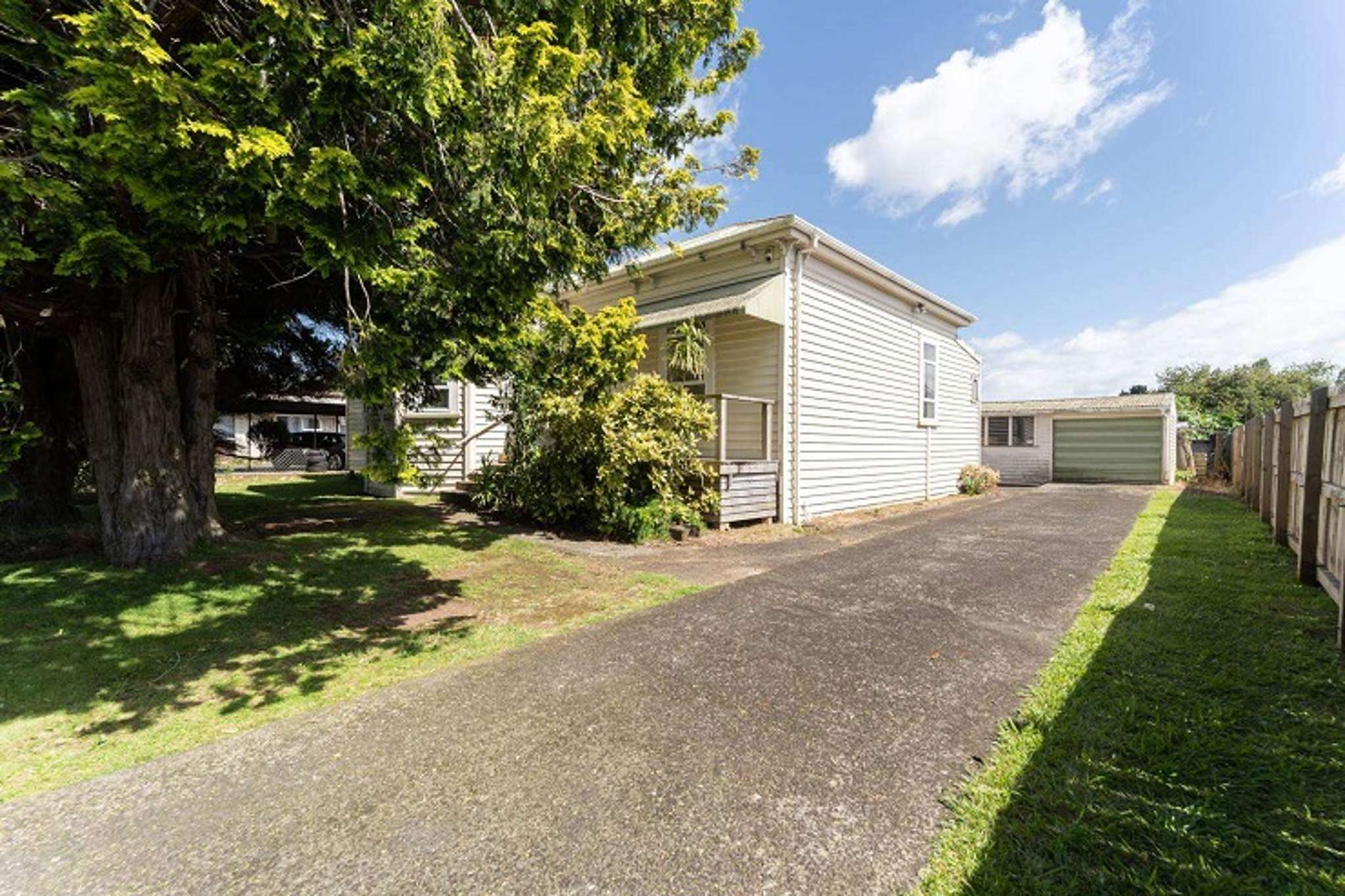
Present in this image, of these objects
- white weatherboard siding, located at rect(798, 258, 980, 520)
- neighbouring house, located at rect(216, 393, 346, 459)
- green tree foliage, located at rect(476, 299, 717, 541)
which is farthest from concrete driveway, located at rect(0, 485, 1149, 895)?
white weatherboard siding, located at rect(798, 258, 980, 520)

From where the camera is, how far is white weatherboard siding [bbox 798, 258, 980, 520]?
383 inches

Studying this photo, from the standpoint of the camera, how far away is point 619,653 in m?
3.83

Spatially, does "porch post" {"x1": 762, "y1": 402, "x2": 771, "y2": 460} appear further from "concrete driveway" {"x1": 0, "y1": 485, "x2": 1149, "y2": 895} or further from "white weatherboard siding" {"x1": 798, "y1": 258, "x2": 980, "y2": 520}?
"concrete driveway" {"x1": 0, "y1": 485, "x2": 1149, "y2": 895}

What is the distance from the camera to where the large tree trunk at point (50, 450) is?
277 inches

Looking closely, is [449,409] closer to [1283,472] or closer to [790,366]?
[790,366]

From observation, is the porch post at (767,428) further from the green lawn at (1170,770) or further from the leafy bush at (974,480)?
the leafy bush at (974,480)

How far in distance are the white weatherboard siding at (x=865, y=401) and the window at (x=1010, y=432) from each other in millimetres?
8902

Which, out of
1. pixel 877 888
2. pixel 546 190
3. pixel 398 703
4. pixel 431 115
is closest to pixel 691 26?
pixel 546 190

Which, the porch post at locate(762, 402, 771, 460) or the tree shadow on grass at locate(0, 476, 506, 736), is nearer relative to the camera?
the tree shadow on grass at locate(0, 476, 506, 736)

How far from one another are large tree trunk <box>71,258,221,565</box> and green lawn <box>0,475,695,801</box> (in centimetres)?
38

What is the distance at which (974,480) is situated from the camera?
15.3 m

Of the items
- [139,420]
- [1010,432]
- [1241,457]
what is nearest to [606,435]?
[139,420]

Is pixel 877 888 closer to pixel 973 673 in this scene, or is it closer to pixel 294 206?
pixel 973 673

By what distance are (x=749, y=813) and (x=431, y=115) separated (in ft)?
12.7
